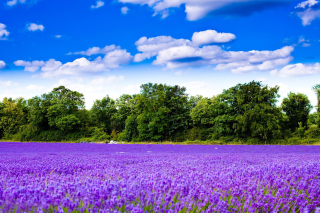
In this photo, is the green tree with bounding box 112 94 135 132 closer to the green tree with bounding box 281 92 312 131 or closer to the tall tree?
the tall tree

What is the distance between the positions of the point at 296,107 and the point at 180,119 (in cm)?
Result: 2333

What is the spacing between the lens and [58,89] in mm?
46812

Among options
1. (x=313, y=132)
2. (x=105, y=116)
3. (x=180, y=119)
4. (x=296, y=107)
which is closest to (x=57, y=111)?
(x=105, y=116)

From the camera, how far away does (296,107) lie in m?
47.9

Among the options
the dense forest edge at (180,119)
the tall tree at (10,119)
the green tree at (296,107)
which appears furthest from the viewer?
the tall tree at (10,119)

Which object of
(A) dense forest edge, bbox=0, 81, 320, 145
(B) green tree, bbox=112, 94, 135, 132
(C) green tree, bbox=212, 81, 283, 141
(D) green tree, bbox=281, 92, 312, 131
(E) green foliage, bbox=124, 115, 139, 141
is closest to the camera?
(C) green tree, bbox=212, 81, 283, 141

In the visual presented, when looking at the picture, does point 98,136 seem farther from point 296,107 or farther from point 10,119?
point 296,107

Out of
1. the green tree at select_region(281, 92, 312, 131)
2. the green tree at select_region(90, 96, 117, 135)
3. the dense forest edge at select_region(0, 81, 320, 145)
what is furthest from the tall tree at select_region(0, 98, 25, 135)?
the green tree at select_region(281, 92, 312, 131)

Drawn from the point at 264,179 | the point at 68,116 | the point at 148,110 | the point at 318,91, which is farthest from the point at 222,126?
the point at 264,179

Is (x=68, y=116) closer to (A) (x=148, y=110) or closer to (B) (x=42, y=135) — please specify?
(B) (x=42, y=135)

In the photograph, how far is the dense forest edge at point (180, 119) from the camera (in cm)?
3488

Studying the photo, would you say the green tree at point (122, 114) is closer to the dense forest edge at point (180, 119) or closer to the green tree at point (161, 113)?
the dense forest edge at point (180, 119)

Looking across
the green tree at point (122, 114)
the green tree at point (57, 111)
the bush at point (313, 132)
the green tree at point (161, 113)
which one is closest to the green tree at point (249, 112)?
the bush at point (313, 132)

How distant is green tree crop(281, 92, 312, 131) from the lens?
1836 inches
